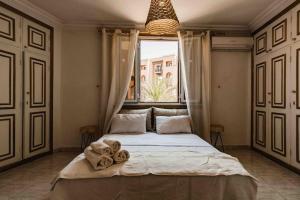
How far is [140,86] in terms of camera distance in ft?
16.2

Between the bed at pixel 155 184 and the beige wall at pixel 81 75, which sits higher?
the beige wall at pixel 81 75

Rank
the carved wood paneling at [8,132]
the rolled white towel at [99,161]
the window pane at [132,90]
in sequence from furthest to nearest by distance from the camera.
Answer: the window pane at [132,90] < the carved wood paneling at [8,132] < the rolled white towel at [99,161]

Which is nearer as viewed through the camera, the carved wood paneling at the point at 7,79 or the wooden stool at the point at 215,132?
the carved wood paneling at the point at 7,79

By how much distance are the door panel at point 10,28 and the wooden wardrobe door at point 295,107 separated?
4.05m

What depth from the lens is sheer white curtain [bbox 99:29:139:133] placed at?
4.57 m

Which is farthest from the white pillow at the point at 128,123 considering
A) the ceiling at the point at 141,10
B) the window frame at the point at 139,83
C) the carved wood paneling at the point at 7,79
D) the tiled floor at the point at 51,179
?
the ceiling at the point at 141,10

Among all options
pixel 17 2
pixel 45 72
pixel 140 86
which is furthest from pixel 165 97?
pixel 17 2

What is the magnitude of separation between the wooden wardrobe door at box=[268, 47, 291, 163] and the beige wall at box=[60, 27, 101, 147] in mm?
3165

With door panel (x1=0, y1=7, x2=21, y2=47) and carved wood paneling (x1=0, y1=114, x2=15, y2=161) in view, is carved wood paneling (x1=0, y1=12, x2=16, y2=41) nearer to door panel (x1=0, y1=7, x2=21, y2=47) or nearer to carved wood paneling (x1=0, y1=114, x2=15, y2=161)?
door panel (x1=0, y1=7, x2=21, y2=47)

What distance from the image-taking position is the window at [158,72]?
4.93 metres

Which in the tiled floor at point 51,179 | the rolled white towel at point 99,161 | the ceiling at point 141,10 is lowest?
the tiled floor at point 51,179

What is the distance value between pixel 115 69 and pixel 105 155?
2.62m

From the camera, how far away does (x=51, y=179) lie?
3182mm

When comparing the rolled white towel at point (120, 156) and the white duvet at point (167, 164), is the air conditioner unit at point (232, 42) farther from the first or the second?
the rolled white towel at point (120, 156)
